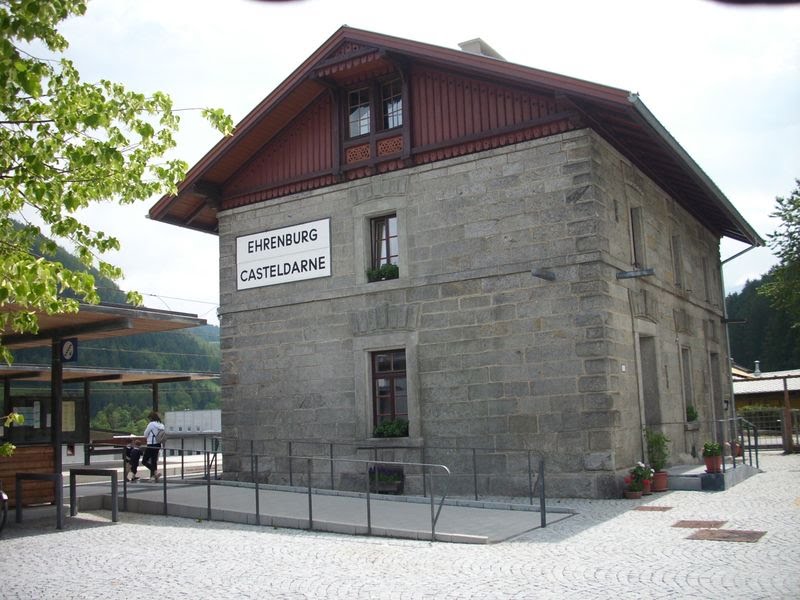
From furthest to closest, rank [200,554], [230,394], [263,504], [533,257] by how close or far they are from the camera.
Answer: [230,394]
[533,257]
[263,504]
[200,554]

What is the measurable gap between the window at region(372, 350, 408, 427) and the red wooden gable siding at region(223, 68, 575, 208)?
3604mm

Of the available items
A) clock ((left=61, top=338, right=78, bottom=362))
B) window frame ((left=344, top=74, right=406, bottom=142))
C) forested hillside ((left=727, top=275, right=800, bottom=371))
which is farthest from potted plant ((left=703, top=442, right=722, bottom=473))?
forested hillside ((left=727, top=275, right=800, bottom=371))

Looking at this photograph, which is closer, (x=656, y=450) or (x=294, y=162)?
(x=656, y=450)

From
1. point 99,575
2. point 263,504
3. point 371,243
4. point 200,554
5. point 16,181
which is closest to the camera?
point 16,181

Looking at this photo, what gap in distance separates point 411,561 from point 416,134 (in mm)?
8983

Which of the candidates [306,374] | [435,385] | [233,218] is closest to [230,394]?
[306,374]

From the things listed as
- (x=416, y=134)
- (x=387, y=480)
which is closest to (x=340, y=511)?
(x=387, y=480)

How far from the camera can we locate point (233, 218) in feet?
58.0

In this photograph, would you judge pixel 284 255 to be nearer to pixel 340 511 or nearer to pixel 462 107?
pixel 462 107

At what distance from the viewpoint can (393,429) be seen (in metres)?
14.8

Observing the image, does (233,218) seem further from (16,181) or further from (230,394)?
(16,181)

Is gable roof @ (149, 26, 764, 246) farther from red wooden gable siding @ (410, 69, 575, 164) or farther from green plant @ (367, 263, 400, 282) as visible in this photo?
green plant @ (367, 263, 400, 282)

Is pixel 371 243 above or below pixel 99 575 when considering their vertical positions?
above

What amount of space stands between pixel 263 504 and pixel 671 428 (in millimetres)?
8263
